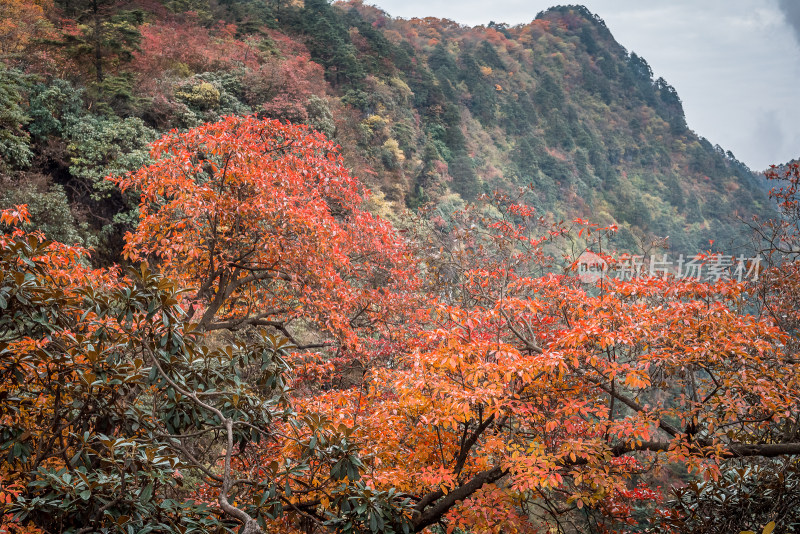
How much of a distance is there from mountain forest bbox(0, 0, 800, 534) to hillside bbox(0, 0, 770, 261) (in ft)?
0.39

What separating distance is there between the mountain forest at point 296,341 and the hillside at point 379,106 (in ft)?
0.39

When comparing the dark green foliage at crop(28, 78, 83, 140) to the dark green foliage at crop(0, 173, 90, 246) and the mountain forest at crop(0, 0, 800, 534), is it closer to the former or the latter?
the mountain forest at crop(0, 0, 800, 534)

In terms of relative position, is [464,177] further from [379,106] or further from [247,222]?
[247,222]

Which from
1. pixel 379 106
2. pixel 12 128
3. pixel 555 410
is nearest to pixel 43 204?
pixel 12 128

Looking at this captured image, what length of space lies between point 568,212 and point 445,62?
532 inches

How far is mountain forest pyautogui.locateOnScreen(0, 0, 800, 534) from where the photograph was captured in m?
3.16

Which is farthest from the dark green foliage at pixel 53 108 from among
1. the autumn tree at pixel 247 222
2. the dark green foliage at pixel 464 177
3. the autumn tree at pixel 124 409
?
the dark green foliage at pixel 464 177

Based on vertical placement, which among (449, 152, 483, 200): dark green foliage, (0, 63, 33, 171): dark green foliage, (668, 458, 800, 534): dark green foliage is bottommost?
(668, 458, 800, 534): dark green foliage

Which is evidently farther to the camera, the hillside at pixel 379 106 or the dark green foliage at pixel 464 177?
the dark green foliage at pixel 464 177

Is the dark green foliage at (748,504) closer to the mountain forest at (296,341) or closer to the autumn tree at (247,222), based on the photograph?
the mountain forest at (296,341)

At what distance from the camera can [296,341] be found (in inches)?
380

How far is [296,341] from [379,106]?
1575 centimetres

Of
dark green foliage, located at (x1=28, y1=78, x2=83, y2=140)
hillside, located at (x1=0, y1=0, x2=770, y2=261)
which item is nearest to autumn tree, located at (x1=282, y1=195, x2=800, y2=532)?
hillside, located at (x1=0, y1=0, x2=770, y2=261)

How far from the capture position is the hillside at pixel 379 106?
32.8ft
